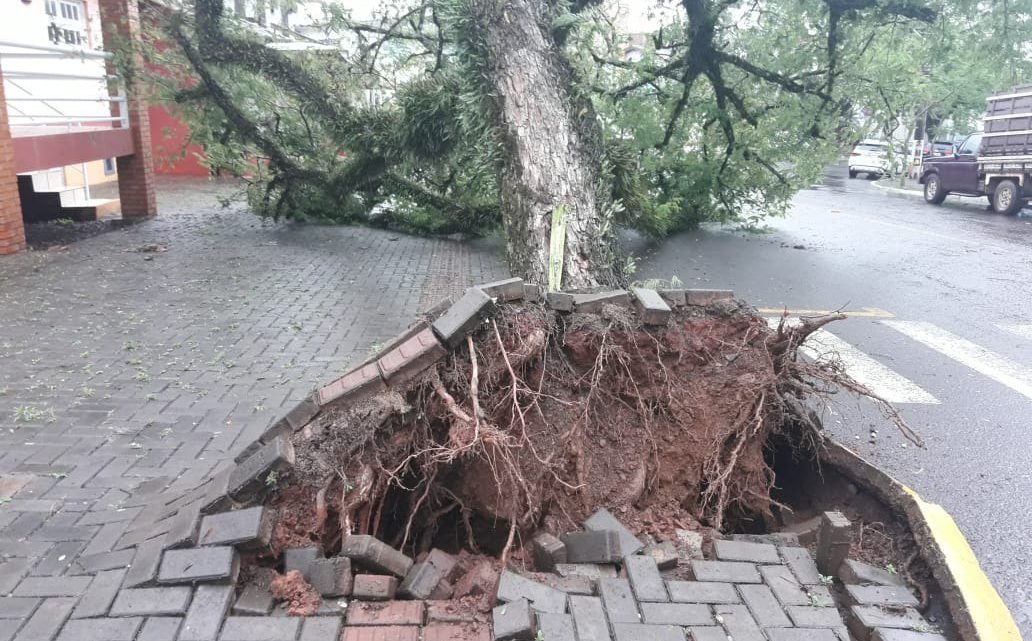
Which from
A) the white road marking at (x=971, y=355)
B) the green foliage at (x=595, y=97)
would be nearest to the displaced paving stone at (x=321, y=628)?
the green foliage at (x=595, y=97)

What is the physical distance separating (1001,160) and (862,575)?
711 inches

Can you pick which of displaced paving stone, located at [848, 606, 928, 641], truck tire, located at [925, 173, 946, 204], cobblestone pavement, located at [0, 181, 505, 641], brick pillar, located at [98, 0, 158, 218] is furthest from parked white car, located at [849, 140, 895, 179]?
displaced paving stone, located at [848, 606, 928, 641]

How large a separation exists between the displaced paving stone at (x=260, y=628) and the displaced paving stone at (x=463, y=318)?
1.13 m

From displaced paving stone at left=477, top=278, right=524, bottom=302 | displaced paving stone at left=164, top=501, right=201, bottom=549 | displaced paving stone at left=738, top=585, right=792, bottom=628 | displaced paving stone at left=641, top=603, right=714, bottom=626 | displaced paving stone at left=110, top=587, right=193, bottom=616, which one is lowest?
displaced paving stone at left=738, top=585, right=792, bottom=628

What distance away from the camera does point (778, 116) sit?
34.9 feet

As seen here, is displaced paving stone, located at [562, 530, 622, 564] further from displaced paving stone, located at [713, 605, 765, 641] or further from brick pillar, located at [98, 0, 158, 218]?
brick pillar, located at [98, 0, 158, 218]

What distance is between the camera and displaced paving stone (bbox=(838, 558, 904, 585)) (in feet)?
9.95

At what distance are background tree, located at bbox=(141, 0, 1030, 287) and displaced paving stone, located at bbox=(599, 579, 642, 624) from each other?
3283 millimetres

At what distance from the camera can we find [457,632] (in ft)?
8.67

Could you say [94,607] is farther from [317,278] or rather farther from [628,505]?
[317,278]

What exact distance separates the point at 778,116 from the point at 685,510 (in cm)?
843

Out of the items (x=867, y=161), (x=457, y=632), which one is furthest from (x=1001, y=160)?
(x=457, y=632)

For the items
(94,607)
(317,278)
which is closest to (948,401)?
(94,607)

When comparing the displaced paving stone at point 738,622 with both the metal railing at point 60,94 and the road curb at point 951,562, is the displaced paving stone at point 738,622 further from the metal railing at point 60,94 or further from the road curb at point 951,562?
the metal railing at point 60,94
